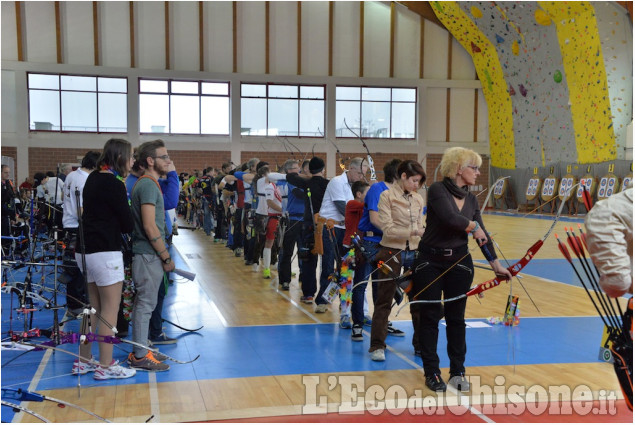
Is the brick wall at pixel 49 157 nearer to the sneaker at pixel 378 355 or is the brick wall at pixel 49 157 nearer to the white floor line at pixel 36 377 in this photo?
the white floor line at pixel 36 377

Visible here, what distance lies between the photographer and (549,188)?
20000 mm

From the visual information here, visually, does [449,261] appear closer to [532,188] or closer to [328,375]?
[328,375]

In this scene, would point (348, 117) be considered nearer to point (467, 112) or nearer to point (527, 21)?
point (467, 112)

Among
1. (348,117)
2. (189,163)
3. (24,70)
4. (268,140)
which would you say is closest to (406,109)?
(348,117)

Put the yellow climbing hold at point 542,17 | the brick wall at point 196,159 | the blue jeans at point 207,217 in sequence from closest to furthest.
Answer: the blue jeans at point 207,217
the yellow climbing hold at point 542,17
the brick wall at point 196,159

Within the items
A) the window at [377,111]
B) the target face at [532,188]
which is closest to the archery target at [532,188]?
the target face at [532,188]

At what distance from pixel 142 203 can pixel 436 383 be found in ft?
6.40

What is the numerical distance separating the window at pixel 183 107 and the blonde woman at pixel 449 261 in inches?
743

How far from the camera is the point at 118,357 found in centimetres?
415

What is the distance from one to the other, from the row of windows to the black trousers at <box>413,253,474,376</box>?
58.8 feet

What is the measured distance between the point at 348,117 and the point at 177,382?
19.5 m

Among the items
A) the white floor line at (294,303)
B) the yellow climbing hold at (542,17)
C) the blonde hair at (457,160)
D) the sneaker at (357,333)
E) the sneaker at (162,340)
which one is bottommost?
the white floor line at (294,303)

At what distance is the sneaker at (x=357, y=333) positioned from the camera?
181 inches

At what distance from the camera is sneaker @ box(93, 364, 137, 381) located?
142 inches
